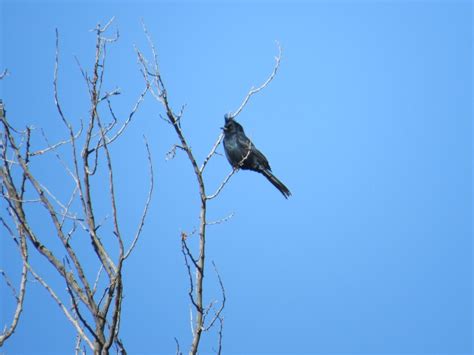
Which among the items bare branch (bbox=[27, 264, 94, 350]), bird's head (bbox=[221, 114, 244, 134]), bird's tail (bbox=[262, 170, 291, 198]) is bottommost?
bare branch (bbox=[27, 264, 94, 350])

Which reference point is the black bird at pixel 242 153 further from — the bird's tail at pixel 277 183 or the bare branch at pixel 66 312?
the bare branch at pixel 66 312

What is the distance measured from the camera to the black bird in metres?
9.53

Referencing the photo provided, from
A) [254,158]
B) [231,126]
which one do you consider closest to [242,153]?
[254,158]

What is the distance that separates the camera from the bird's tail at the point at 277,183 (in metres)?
9.57

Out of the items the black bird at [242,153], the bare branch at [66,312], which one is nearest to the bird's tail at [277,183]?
the black bird at [242,153]

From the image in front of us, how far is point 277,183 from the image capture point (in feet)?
31.6

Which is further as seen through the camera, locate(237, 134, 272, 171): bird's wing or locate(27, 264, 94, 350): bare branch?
locate(237, 134, 272, 171): bird's wing

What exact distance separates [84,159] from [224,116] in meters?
5.96

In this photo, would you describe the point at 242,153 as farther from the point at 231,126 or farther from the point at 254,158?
the point at 231,126

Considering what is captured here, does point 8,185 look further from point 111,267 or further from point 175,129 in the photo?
point 175,129

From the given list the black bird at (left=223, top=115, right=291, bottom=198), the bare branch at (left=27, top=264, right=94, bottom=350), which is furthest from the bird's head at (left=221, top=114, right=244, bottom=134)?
the bare branch at (left=27, top=264, right=94, bottom=350)

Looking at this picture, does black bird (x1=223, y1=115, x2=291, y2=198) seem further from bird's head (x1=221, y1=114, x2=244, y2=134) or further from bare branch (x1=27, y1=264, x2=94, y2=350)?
bare branch (x1=27, y1=264, x2=94, y2=350)

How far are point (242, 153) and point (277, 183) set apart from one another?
27.8 inches

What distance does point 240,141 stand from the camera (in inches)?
376
